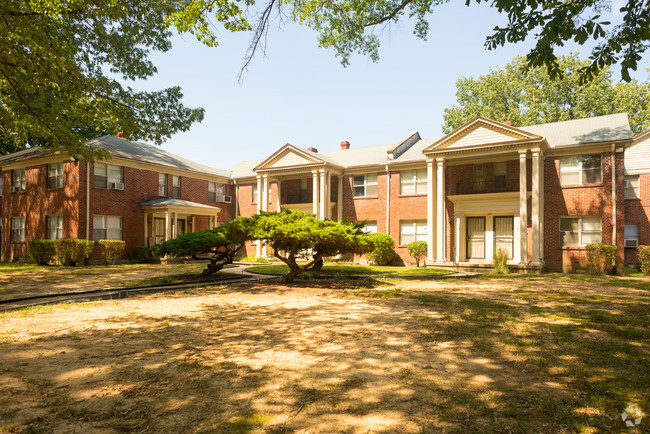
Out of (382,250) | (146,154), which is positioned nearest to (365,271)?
(382,250)

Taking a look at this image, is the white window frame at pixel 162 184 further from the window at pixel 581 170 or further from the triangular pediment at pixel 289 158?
the window at pixel 581 170

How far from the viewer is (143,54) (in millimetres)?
18031

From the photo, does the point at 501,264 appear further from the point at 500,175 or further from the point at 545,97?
the point at 545,97

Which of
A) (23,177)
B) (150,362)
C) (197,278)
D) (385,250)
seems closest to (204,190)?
(23,177)

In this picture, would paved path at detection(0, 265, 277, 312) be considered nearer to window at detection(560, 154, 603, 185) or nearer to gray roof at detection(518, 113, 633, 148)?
window at detection(560, 154, 603, 185)

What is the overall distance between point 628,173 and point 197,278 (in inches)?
929

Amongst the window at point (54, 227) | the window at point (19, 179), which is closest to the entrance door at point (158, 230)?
the window at point (54, 227)

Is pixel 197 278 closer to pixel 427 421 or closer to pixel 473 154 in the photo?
pixel 427 421

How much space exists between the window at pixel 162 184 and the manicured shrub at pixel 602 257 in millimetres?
24146

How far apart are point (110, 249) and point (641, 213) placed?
29.1 meters

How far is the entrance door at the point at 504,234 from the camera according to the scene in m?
20.5

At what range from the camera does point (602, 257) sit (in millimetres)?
17469

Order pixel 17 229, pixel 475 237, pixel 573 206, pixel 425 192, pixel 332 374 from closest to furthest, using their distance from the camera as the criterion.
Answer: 1. pixel 332 374
2. pixel 573 206
3. pixel 475 237
4. pixel 425 192
5. pixel 17 229

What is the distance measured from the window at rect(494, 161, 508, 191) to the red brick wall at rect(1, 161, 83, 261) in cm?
2237
